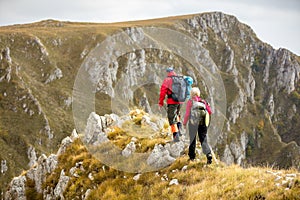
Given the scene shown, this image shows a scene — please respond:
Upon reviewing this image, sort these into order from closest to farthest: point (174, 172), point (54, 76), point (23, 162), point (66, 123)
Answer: point (174, 172)
point (23, 162)
point (66, 123)
point (54, 76)

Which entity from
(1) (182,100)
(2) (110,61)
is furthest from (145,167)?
(2) (110,61)

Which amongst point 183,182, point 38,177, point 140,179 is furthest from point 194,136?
point 38,177

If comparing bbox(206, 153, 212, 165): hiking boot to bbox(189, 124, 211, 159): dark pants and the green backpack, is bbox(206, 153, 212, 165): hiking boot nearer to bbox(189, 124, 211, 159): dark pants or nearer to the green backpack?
bbox(189, 124, 211, 159): dark pants

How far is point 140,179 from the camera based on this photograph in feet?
36.9

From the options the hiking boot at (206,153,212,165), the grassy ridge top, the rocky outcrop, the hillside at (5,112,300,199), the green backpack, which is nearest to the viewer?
the grassy ridge top

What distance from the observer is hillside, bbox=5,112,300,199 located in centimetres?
891

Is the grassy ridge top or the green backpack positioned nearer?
the grassy ridge top

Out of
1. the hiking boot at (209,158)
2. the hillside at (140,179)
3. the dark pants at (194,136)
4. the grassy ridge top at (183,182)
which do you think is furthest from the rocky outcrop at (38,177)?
the hiking boot at (209,158)

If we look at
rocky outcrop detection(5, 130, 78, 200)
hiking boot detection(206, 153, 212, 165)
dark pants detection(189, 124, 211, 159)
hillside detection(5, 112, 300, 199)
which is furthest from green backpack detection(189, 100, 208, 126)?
rocky outcrop detection(5, 130, 78, 200)

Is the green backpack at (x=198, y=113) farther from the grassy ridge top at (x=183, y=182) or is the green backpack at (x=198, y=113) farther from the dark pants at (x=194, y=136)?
the grassy ridge top at (x=183, y=182)

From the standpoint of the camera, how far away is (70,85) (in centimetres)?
15488

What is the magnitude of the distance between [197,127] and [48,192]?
7.89 metres

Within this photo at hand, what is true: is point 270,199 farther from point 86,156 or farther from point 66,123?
point 66,123

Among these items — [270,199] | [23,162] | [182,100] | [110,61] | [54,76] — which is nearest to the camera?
[270,199]
